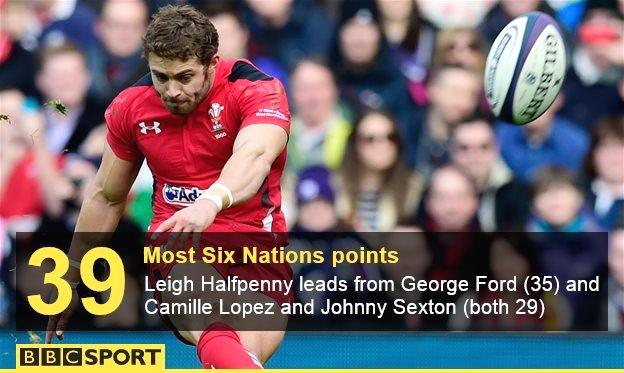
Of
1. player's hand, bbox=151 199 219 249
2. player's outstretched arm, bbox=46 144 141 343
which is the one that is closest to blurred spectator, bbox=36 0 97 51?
player's outstretched arm, bbox=46 144 141 343

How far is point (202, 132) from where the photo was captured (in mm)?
5438

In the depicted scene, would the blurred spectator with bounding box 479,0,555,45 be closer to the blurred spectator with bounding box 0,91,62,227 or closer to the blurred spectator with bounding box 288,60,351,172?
the blurred spectator with bounding box 288,60,351,172

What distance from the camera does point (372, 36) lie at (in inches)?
340

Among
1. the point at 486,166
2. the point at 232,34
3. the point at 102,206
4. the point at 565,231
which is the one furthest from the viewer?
the point at 565,231

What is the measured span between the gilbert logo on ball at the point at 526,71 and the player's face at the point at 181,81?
2308 millimetres

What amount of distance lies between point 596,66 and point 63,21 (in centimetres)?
369

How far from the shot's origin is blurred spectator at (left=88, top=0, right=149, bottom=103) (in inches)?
342

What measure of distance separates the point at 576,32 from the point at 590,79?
339 millimetres

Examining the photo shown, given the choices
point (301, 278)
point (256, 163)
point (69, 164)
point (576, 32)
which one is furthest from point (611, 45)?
point (256, 163)

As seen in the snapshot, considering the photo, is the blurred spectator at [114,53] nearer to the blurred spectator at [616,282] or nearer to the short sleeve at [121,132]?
the short sleeve at [121,132]

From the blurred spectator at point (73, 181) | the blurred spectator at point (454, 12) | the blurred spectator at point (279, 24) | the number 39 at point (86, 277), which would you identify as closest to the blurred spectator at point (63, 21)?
the blurred spectator at point (73, 181)

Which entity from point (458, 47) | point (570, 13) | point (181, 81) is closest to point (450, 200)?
point (458, 47)

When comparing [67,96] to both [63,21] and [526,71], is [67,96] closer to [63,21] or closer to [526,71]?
[63,21]

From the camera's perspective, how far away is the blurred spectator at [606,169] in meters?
8.67
